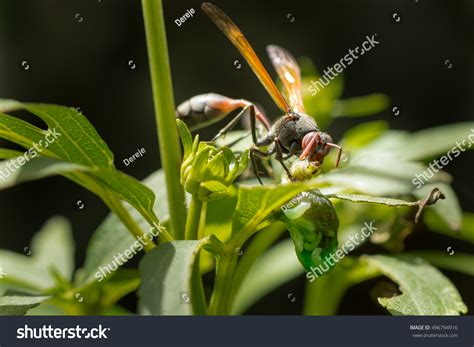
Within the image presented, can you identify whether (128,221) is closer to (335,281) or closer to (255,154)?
(255,154)

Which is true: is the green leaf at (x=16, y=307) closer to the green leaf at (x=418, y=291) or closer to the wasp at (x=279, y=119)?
the wasp at (x=279, y=119)

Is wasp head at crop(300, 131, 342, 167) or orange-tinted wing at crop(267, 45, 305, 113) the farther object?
orange-tinted wing at crop(267, 45, 305, 113)

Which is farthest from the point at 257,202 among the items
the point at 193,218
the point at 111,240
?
the point at 111,240

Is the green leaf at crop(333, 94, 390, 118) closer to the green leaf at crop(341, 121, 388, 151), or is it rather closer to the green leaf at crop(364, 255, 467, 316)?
the green leaf at crop(341, 121, 388, 151)

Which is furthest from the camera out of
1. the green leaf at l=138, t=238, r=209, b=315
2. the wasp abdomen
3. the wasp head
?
the wasp abdomen

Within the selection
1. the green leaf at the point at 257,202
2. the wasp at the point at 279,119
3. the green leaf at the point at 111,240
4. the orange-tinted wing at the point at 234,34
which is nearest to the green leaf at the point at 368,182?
the green leaf at the point at 257,202

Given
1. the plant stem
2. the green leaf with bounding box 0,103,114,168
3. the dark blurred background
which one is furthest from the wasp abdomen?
the dark blurred background
